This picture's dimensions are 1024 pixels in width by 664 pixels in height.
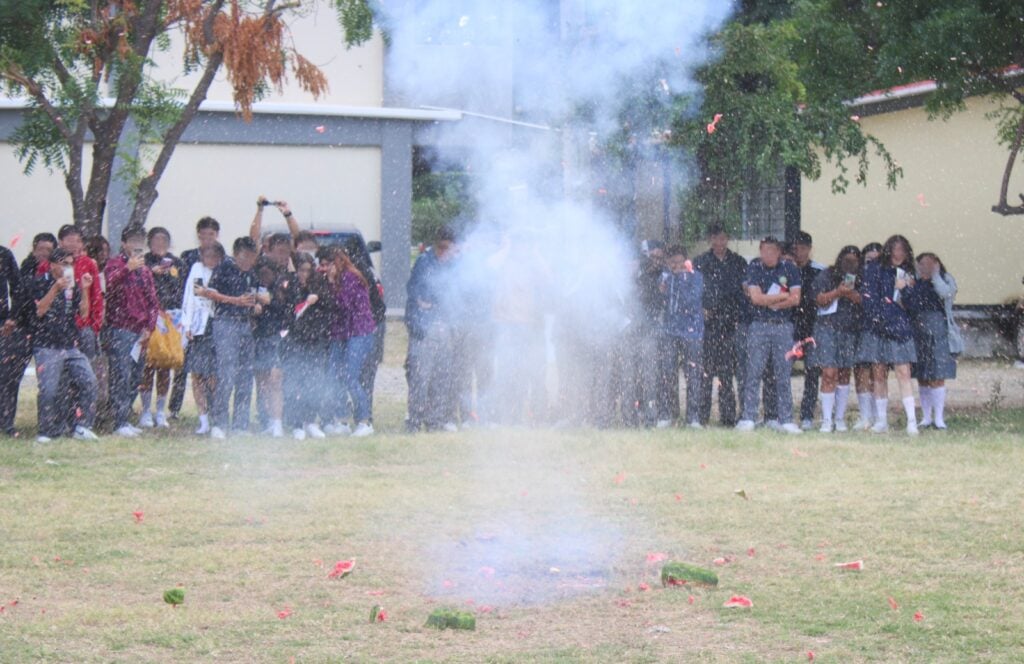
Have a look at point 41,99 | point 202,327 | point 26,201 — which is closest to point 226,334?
point 202,327

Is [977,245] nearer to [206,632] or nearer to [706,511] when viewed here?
[706,511]

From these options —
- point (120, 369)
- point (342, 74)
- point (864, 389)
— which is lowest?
point (864, 389)

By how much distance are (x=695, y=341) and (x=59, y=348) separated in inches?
238

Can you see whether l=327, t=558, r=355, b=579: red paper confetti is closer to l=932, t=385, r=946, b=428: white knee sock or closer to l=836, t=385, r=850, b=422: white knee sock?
l=836, t=385, r=850, b=422: white knee sock

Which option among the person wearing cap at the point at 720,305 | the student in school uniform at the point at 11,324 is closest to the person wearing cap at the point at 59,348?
the student in school uniform at the point at 11,324

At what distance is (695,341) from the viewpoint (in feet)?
45.2

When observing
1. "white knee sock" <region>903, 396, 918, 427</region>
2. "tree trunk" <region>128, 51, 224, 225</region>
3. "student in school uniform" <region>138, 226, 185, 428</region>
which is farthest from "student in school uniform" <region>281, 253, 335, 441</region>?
"white knee sock" <region>903, 396, 918, 427</region>

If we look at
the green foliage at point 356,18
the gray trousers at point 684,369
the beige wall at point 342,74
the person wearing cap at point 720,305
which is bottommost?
the gray trousers at point 684,369

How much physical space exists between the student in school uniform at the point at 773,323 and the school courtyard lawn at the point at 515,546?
95 centimetres

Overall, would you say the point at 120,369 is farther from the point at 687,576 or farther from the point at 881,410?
the point at 687,576

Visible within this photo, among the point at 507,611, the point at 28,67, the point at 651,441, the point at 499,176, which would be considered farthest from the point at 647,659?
the point at 28,67

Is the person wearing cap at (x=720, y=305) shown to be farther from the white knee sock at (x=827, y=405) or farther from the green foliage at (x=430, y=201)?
the green foliage at (x=430, y=201)

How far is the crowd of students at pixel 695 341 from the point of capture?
13.2 meters

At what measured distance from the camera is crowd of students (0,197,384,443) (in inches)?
508
